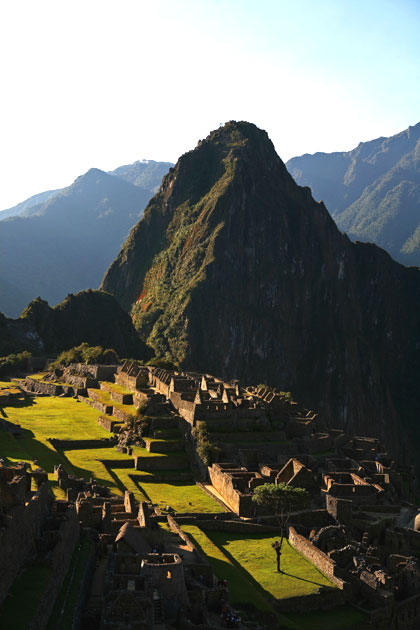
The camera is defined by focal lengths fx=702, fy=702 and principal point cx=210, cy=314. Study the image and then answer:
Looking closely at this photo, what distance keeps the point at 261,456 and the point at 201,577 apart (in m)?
23.2

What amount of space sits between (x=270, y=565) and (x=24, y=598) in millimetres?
15997

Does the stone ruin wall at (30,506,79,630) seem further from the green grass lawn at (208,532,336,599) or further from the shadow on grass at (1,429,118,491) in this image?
the shadow on grass at (1,429,118,491)

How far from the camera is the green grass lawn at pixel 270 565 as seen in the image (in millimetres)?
29766

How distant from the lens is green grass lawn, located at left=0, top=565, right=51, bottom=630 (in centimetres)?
1714

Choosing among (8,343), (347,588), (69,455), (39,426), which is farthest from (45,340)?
(347,588)

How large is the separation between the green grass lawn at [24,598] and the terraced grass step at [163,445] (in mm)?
28522

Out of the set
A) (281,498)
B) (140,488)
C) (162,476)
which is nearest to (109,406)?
(162,476)

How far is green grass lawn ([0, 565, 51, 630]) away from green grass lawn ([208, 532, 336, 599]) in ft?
39.7

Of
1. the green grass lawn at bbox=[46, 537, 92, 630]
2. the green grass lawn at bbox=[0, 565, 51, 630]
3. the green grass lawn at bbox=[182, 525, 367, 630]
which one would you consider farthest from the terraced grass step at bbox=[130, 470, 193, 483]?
the green grass lawn at bbox=[0, 565, 51, 630]

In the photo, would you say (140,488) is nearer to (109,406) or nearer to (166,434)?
(166,434)

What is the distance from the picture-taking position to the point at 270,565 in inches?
1264

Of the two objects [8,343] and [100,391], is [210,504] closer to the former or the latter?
[100,391]

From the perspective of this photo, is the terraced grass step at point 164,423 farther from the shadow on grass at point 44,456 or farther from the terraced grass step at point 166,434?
the shadow on grass at point 44,456

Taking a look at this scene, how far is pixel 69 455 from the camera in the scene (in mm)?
46438
